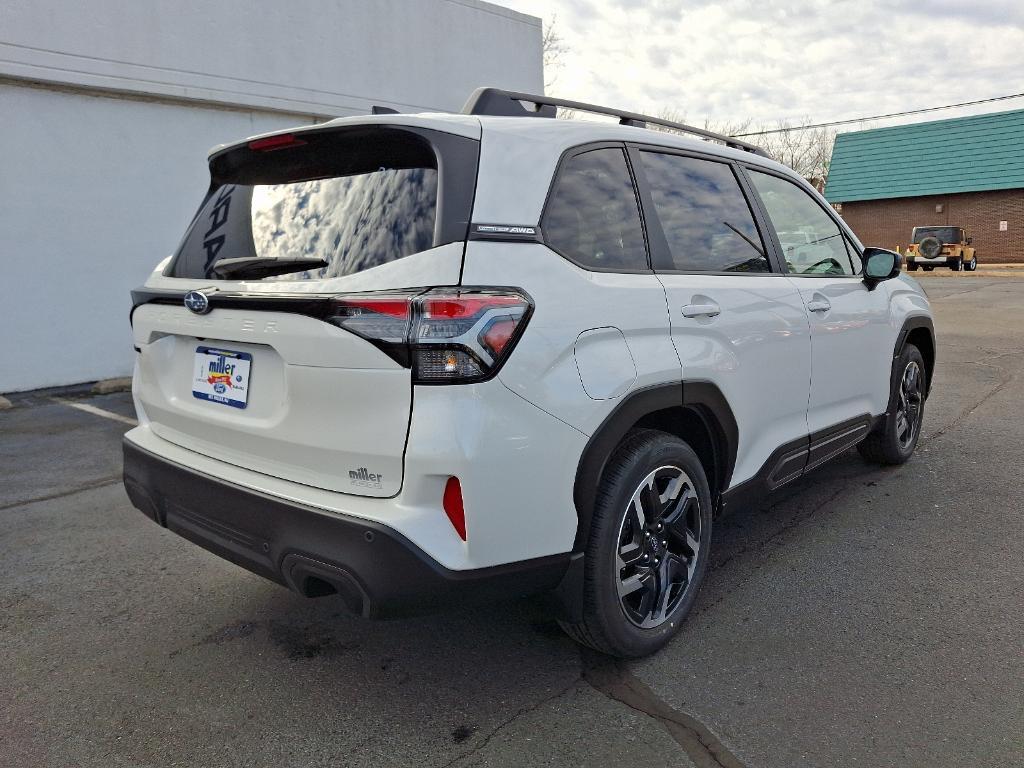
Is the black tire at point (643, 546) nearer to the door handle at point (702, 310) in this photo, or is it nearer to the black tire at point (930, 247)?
the door handle at point (702, 310)

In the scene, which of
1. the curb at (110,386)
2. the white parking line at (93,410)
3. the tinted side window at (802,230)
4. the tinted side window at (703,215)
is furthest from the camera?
the curb at (110,386)

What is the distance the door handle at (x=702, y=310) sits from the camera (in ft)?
9.18

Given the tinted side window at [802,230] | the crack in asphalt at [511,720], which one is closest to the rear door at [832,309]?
the tinted side window at [802,230]

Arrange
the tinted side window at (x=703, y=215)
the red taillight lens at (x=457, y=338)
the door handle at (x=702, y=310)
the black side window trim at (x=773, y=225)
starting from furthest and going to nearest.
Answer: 1. the black side window trim at (x=773, y=225)
2. the tinted side window at (x=703, y=215)
3. the door handle at (x=702, y=310)
4. the red taillight lens at (x=457, y=338)

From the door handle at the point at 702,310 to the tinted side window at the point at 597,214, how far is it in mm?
228

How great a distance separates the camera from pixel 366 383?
211 centimetres

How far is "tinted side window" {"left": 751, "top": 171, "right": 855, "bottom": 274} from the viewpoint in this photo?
368 cm

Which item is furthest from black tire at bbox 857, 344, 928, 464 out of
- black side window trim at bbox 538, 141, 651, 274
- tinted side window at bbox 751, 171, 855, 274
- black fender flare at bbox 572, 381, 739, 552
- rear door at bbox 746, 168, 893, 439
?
black side window trim at bbox 538, 141, 651, 274

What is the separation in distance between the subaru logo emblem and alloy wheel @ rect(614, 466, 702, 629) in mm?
1548

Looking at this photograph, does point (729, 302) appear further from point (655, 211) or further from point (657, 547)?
point (657, 547)

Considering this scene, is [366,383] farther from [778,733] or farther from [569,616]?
[778,733]

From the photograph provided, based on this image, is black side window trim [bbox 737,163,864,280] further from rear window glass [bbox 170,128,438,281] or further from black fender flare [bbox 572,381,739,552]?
rear window glass [bbox 170,128,438,281]

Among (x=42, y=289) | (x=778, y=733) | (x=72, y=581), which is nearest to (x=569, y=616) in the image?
(x=778, y=733)

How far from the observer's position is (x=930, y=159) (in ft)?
120
